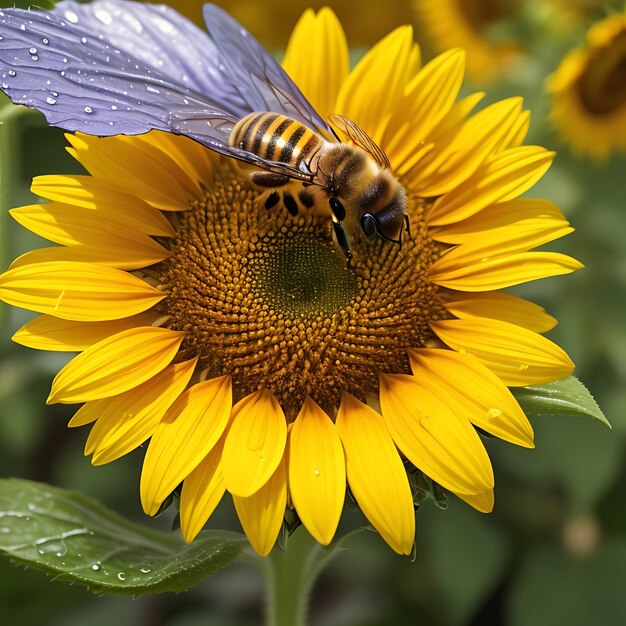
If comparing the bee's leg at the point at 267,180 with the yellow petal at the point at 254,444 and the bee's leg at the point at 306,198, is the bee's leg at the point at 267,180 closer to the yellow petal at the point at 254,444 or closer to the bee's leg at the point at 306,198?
the bee's leg at the point at 306,198

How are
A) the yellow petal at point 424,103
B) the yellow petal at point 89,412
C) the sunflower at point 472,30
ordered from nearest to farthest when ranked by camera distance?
the yellow petal at point 89,412 < the yellow petal at point 424,103 < the sunflower at point 472,30

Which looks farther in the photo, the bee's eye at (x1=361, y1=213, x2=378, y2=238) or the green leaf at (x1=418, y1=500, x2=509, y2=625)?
the green leaf at (x1=418, y1=500, x2=509, y2=625)

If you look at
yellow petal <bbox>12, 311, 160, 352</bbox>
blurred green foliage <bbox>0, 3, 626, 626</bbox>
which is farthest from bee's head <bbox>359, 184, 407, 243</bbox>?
blurred green foliage <bbox>0, 3, 626, 626</bbox>

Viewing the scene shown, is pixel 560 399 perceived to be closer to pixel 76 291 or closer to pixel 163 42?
pixel 76 291

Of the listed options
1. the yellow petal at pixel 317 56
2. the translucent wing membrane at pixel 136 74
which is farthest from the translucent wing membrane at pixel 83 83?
the yellow petal at pixel 317 56

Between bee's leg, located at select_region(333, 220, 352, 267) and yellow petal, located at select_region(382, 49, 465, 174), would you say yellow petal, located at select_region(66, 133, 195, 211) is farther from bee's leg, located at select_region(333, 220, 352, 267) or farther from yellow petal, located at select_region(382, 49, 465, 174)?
yellow petal, located at select_region(382, 49, 465, 174)

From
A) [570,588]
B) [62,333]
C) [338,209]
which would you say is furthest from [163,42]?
[570,588]

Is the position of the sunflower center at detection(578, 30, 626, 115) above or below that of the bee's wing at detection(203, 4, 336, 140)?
above
